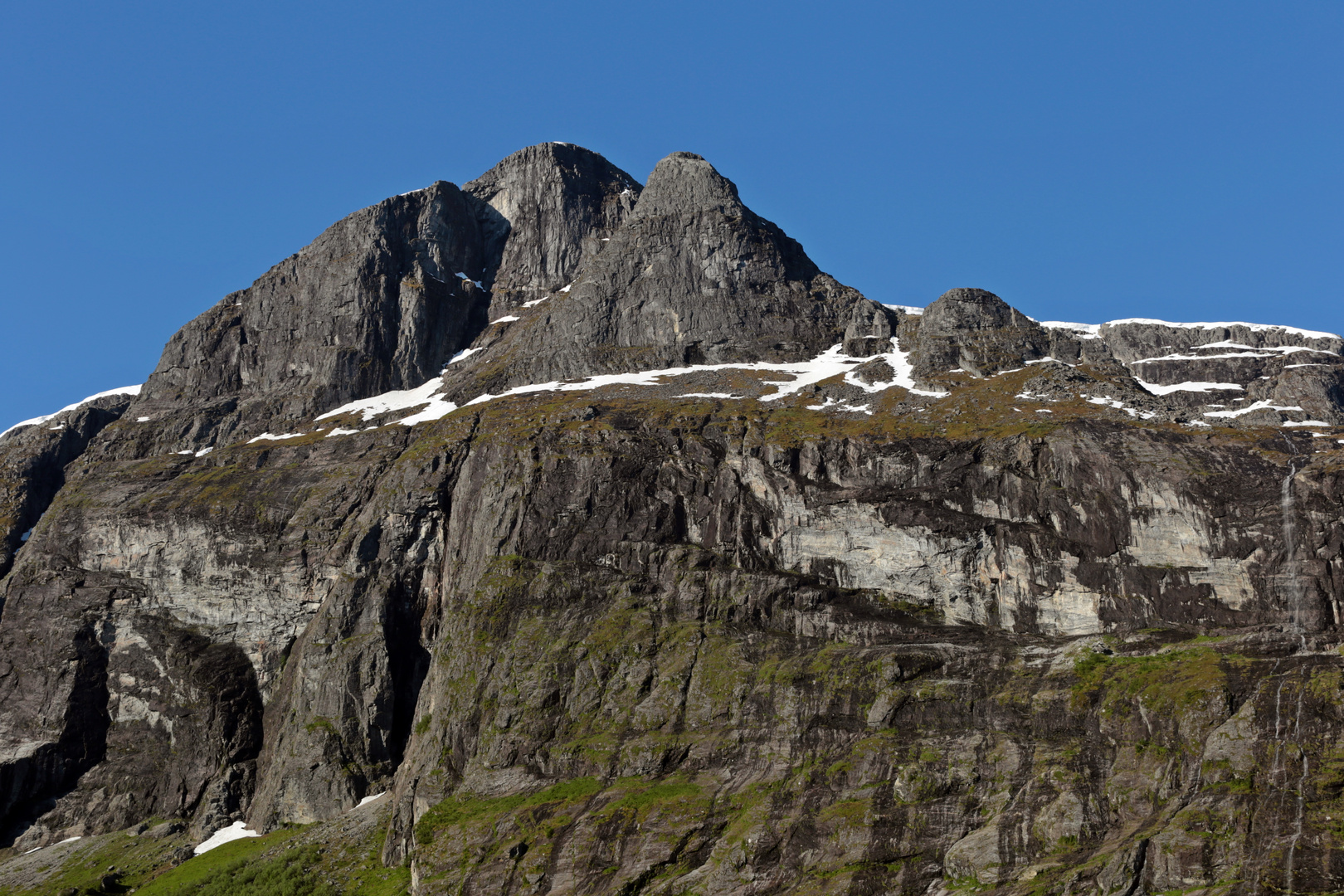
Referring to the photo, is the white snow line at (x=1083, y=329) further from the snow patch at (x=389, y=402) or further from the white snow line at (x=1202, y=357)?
the snow patch at (x=389, y=402)

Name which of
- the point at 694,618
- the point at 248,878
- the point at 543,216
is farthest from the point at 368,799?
the point at 543,216

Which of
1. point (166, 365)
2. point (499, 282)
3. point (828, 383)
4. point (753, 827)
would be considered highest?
point (499, 282)

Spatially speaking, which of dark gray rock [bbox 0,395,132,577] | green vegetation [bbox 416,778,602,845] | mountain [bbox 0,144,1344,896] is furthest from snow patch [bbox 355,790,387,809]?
dark gray rock [bbox 0,395,132,577]

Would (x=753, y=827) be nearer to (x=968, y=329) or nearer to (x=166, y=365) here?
(x=968, y=329)

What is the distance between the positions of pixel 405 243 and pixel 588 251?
104 ft

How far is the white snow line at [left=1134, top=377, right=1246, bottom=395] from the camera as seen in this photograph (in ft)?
509

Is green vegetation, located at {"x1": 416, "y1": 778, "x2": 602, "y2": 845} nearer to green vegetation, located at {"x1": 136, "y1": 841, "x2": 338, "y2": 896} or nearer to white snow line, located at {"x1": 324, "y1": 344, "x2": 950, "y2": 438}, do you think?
green vegetation, located at {"x1": 136, "y1": 841, "x2": 338, "y2": 896}

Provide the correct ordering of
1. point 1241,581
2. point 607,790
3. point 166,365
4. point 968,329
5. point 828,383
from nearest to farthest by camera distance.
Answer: point 607,790
point 1241,581
point 828,383
point 968,329
point 166,365

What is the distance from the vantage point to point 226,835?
95.3m

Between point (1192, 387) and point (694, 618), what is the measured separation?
358 feet

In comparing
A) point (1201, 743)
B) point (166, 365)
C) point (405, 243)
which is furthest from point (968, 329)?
point (166, 365)

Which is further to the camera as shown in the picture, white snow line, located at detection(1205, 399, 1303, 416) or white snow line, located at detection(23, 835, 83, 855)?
white snow line, located at detection(1205, 399, 1303, 416)

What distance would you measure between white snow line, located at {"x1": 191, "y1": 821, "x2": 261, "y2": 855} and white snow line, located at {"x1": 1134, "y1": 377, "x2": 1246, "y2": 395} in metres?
131

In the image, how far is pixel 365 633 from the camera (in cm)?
10044
